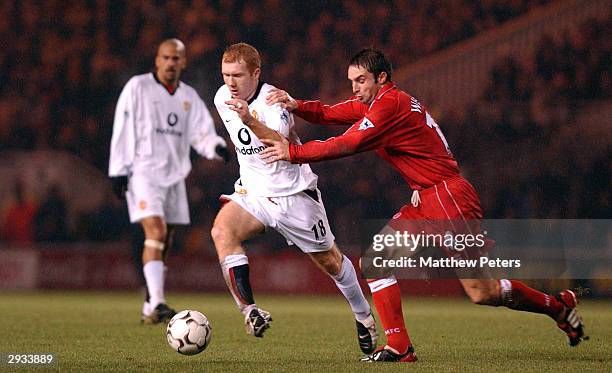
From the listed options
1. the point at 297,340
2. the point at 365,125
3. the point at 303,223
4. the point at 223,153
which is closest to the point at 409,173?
the point at 365,125

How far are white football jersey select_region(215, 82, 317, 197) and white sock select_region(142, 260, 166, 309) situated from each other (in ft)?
7.95

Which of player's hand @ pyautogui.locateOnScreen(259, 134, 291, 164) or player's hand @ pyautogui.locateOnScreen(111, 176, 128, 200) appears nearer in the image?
player's hand @ pyautogui.locateOnScreen(259, 134, 291, 164)

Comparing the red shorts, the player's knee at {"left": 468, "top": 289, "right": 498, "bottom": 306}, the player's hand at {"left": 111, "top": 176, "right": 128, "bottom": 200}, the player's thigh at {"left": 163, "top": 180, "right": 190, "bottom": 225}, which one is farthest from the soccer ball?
the player's thigh at {"left": 163, "top": 180, "right": 190, "bottom": 225}

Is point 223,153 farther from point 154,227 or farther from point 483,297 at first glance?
point 483,297

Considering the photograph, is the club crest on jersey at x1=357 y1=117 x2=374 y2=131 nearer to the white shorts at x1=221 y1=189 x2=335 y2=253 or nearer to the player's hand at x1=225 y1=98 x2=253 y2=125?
the player's hand at x1=225 y1=98 x2=253 y2=125

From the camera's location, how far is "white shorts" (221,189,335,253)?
6379 mm

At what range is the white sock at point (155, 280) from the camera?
8656 mm

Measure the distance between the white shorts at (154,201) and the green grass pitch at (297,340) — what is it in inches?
36.6

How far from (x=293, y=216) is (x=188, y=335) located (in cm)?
105

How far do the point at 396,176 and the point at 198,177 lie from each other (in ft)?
9.41

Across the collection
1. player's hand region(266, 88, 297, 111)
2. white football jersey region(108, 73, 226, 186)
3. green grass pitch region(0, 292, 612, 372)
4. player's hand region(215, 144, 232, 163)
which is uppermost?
white football jersey region(108, 73, 226, 186)


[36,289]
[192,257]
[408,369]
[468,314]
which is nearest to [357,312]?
[408,369]

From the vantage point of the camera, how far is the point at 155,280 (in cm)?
870

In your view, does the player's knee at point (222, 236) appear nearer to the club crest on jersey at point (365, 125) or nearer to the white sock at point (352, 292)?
the white sock at point (352, 292)
